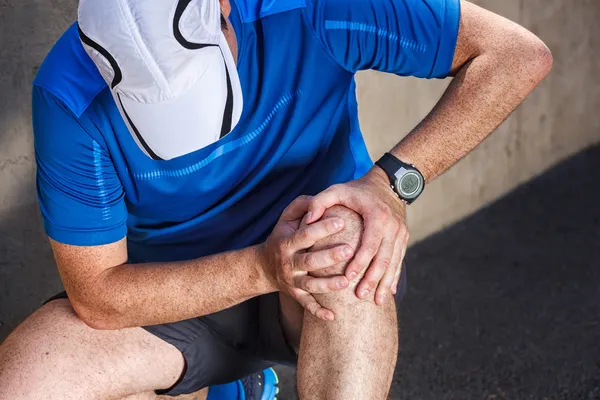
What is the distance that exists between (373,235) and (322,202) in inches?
4.0

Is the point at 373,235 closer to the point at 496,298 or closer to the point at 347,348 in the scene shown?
the point at 347,348

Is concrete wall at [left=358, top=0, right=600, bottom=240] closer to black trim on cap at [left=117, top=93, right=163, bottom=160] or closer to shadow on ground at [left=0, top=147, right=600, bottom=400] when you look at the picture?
shadow on ground at [left=0, top=147, right=600, bottom=400]

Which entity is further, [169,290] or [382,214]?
[169,290]

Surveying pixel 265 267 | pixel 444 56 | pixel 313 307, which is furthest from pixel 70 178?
pixel 444 56

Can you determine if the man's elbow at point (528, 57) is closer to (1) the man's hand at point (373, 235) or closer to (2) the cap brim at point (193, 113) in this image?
(1) the man's hand at point (373, 235)

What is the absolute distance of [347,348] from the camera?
1.42 meters

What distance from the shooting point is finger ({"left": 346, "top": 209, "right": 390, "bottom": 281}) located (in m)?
1.41

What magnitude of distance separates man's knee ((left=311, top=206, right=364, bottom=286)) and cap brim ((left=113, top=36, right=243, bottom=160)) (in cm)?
25

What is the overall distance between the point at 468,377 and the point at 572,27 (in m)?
2.04

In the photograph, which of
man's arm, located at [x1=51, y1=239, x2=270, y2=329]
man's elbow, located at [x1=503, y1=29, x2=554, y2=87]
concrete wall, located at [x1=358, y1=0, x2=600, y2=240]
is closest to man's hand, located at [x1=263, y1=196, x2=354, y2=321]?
man's arm, located at [x1=51, y1=239, x2=270, y2=329]

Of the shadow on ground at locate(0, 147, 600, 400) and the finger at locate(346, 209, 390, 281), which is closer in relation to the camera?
the finger at locate(346, 209, 390, 281)

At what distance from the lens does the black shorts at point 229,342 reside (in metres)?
1.78

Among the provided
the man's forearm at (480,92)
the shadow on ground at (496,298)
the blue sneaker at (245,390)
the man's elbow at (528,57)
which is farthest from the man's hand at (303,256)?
the shadow on ground at (496,298)

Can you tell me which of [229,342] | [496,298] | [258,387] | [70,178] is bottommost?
[496,298]
